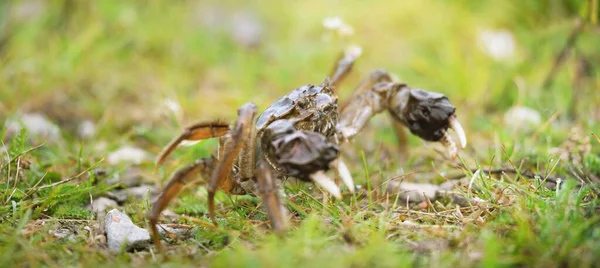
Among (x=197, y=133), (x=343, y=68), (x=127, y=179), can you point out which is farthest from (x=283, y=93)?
(x=197, y=133)

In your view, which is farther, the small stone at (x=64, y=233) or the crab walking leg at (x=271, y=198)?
the small stone at (x=64, y=233)

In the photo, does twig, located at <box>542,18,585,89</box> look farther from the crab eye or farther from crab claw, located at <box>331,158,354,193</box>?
crab claw, located at <box>331,158,354,193</box>

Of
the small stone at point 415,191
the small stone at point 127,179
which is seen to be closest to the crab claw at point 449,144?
the small stone at point 415,191

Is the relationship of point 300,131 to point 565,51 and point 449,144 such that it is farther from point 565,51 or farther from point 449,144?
point 565,51

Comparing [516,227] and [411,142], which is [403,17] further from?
[516,227]

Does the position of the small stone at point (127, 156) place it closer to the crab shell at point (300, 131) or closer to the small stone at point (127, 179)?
the small stone at point (127, 179)

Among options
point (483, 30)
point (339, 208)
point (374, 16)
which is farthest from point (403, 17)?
point (339, 208)

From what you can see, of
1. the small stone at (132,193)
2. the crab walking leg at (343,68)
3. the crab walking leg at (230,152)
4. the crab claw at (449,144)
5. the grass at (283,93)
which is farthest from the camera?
the crab walking leg at (343,68)
